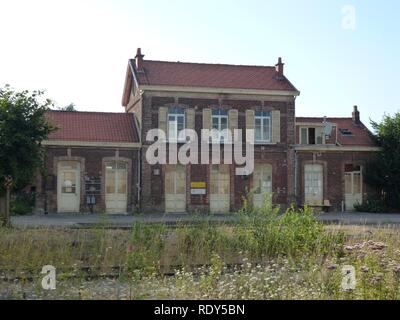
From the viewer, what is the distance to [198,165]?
26.8 m

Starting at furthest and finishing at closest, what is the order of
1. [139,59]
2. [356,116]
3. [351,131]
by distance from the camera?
[356,116] → [351,131] → [139,59]

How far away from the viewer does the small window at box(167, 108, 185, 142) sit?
2675 cm

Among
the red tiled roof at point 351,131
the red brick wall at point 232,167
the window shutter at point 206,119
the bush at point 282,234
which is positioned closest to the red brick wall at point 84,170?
the red brick wall at point 232,167

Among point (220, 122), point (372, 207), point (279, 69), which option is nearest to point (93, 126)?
point (220, 122)

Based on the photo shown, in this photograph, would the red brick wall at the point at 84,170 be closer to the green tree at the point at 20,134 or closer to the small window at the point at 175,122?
the small window at the point at 175,122

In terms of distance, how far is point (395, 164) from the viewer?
28.4 m

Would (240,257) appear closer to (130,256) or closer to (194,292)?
(130,256)

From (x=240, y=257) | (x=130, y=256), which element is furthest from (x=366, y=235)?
(x=130, y=256)

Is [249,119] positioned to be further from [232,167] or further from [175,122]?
[175,122]

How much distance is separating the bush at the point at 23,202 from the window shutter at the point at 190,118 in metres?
7.97

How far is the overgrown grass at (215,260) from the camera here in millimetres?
7242

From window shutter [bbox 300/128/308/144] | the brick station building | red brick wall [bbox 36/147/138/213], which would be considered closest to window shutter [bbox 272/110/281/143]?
the brick station building

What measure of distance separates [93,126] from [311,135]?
1148 cm

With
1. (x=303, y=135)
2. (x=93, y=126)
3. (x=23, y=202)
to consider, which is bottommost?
(x=23, y=202)
